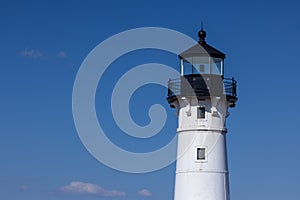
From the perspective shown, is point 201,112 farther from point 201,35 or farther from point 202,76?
point 201,35

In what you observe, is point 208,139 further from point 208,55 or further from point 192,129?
Answer: point 208,55

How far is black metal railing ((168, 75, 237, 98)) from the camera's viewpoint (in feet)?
78.1

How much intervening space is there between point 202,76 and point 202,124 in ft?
5.87

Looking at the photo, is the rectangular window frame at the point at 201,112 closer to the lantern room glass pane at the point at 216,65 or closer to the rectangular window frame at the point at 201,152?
the rectangular window frame at the point at 201,152

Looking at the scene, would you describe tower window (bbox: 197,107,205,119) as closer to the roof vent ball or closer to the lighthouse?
the lighthouse

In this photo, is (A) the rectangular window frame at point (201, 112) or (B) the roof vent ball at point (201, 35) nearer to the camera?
(A) the rectangular window frame at point (201, 112)

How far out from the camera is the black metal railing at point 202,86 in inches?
938

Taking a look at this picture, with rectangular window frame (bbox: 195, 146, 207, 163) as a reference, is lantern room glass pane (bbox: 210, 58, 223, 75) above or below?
above

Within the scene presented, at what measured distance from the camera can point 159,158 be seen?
24656 millimetres

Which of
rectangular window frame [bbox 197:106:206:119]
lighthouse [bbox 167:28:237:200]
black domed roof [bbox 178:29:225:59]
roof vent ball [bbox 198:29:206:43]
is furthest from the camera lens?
roof vent ball [bbox 198:29:206:43]

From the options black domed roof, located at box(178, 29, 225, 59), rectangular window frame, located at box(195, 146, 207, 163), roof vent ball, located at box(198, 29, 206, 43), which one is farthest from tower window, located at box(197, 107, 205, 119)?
roof vent ball, located at box(198, 29, 206, 43)

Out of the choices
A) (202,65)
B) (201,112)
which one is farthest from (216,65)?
(201,112)

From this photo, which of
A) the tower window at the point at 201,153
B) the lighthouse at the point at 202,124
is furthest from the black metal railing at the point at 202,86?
the tower window at the point at 201,153

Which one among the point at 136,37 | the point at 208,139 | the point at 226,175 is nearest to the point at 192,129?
the point at 208,139
